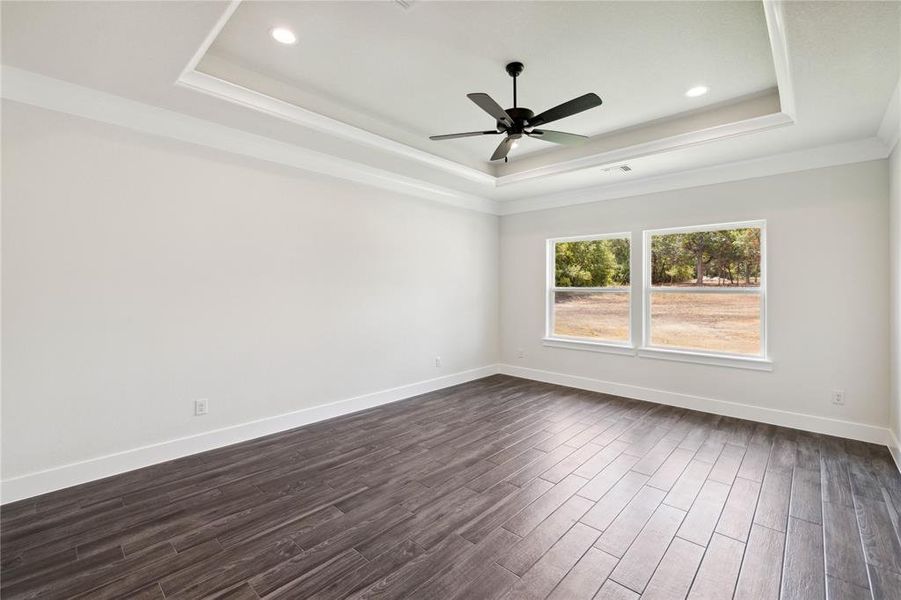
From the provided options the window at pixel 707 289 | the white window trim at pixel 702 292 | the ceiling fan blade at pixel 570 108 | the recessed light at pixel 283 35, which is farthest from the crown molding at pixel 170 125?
the window at pixel 707 289

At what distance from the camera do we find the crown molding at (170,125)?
251 centimetres

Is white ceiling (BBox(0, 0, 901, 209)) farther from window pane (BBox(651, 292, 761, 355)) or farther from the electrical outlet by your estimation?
the electrical outlet

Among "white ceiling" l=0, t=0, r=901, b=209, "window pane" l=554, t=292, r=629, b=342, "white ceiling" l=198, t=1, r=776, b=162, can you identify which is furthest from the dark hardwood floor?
"white ceiling" l=198, t=1, r=776, b=162

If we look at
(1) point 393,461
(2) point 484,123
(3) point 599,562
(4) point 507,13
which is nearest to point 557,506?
(3) point 599,562

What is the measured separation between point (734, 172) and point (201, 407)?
218 inches

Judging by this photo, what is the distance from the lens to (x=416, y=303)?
5.03m

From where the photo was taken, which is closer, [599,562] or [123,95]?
[599,562]

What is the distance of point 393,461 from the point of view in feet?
10.2

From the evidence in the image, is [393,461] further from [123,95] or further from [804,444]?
[804,444]

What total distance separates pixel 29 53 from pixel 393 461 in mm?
3418

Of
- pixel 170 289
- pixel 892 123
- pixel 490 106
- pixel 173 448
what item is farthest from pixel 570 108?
pixel 173 448

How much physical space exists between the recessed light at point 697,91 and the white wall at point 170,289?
120 inches

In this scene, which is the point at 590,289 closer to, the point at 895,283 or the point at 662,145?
the point at 662,145

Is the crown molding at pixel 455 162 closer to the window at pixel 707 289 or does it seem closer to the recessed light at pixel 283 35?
the recessed light at pixel 283 35
